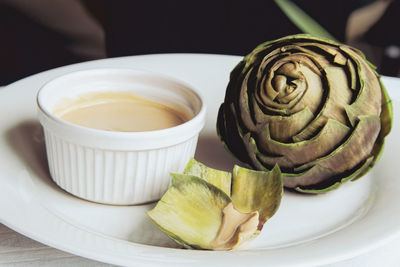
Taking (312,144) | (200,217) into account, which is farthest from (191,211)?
(312,144)

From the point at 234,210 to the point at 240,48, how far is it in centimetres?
85

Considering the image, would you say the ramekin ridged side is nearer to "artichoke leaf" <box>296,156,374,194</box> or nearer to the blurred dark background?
"artichoke leaf" <box>296,156,374,194</box>

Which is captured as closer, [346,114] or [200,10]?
[346,114]

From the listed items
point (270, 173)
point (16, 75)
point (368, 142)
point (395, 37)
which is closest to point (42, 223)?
point (270, 173)

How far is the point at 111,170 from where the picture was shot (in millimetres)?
576

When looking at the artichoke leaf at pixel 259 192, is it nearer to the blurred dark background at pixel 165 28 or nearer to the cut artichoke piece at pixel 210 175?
the cut artichoke piece at pixel 210 175

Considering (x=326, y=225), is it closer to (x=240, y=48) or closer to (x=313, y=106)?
(x=313, y=106)

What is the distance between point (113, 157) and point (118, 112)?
3.6 inches

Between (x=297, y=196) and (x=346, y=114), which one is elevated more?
(x=346, y=114)

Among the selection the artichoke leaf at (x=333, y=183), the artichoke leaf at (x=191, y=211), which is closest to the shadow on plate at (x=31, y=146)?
the artichoke leaf at (x=191, y=211)

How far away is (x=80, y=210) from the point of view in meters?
0.58

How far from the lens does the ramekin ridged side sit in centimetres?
57

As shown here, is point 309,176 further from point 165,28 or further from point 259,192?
point 165,28

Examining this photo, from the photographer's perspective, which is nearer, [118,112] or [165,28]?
[118,112]
